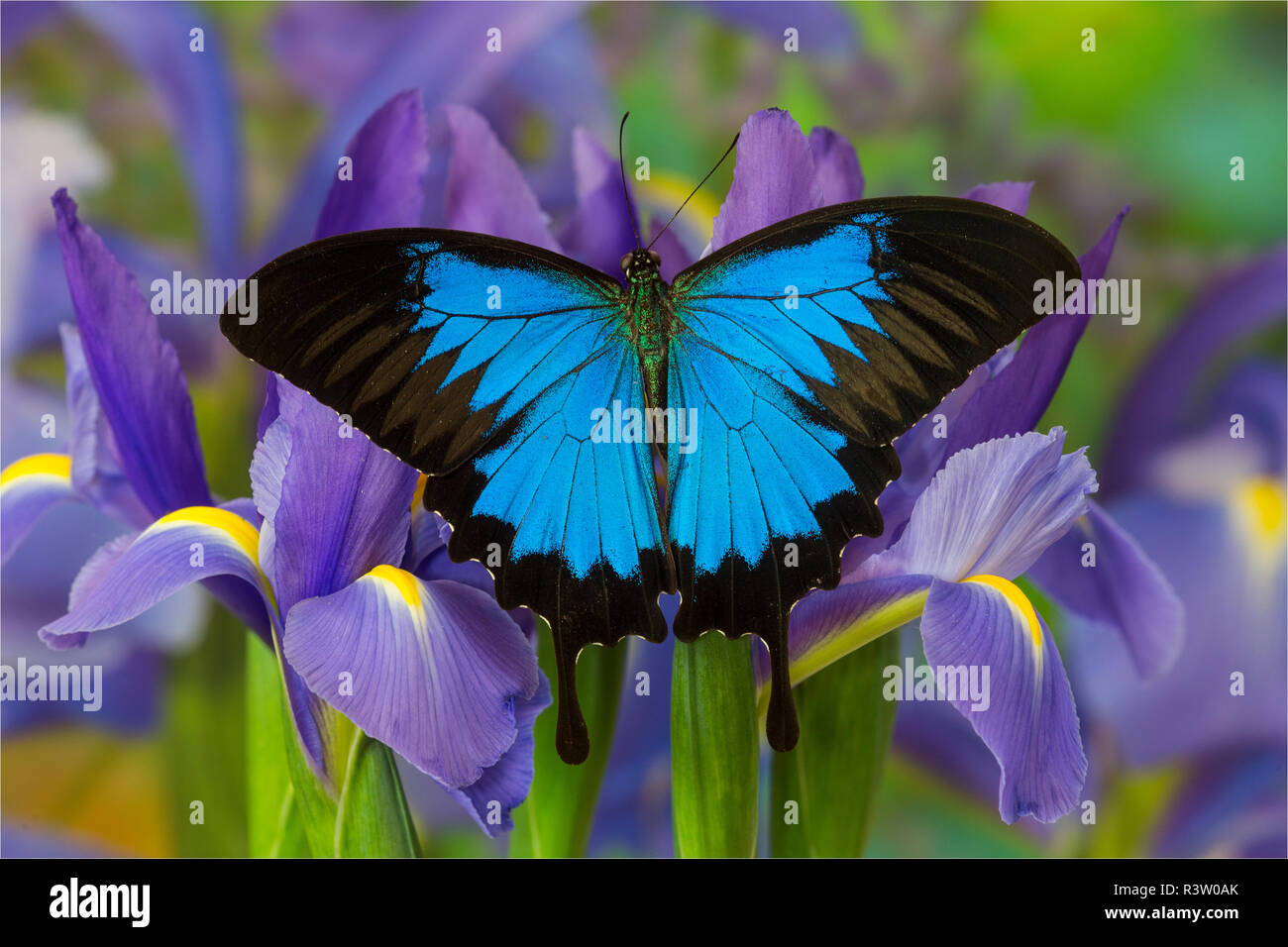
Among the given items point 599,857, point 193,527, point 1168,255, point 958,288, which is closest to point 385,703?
point 193,527

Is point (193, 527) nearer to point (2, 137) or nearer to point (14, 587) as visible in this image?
point (14, 587)

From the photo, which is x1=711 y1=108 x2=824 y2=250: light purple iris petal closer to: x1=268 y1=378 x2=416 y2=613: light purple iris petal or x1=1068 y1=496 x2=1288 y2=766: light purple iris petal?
x1=268 y1=378 x2=416 y2=613: light purple iris petal

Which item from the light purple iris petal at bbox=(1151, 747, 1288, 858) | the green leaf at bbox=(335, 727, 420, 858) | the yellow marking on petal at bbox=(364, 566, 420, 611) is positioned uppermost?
the yellow marking on petal at bbox=(364, 566, 420, 611)

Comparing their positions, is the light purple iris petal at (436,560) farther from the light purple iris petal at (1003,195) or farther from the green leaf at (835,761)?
the light purple iris petal at (1003,195)

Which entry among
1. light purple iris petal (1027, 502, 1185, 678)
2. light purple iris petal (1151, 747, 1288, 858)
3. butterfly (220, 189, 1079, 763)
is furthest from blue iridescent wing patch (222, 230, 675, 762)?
light purple iris petal (1151, 747, 1288, 858)

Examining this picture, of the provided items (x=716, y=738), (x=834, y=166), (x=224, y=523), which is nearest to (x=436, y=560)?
(x=224, y=523)

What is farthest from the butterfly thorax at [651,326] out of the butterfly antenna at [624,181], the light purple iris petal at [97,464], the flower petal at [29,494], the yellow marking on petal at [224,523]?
the flower petal at [29,494]
